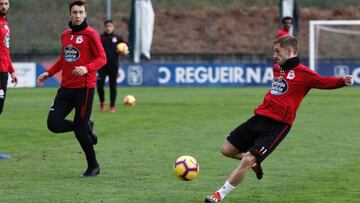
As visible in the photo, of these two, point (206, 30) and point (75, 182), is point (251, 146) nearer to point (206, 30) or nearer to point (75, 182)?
point (75, 182)

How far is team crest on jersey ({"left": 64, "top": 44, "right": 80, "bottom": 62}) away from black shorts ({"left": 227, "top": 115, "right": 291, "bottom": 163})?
250cm

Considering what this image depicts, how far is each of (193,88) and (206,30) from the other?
53.3 feet

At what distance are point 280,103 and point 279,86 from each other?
0.66ft

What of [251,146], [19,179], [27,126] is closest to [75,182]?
[19,179]

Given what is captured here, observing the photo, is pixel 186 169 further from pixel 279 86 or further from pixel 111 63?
pixel 111 63

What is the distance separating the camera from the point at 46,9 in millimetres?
48031

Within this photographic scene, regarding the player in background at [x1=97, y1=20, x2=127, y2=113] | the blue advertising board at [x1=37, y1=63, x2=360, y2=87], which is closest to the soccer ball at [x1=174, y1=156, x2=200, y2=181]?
the player in background at [x1=97, y1=20, x2=127, y2=113]

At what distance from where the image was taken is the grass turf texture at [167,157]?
991 centimetres

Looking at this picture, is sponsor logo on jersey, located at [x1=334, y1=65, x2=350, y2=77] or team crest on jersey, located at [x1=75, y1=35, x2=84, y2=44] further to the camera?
sponsor logo on jersey, located at [x1=334, y1=65, x2=350, y2=77]

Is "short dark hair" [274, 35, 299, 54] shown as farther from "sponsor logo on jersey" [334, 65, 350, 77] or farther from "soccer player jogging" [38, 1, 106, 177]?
"sponsor logo on jersey" [334, 65, 350, 77]

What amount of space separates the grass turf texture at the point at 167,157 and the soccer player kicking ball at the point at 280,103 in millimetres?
599

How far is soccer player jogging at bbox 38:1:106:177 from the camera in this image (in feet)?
36.1

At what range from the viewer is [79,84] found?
36.4ft

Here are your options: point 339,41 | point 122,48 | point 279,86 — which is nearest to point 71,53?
point 279,86
